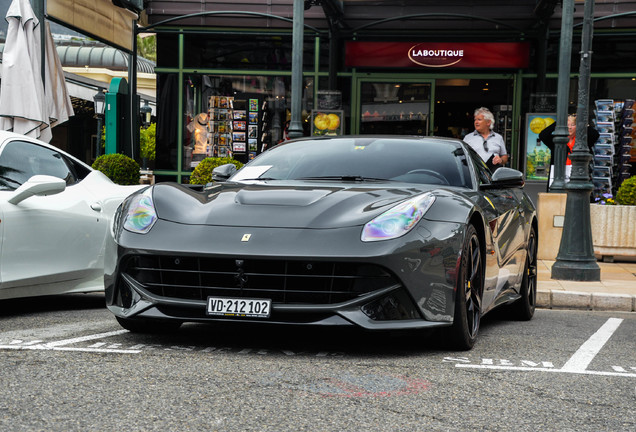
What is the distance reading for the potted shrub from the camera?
12367 millimetres

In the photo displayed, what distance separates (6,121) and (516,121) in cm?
1052

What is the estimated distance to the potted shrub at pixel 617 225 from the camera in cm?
1237

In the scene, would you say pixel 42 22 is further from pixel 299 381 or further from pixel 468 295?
pixel 299 381

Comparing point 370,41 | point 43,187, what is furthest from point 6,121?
point 370,41

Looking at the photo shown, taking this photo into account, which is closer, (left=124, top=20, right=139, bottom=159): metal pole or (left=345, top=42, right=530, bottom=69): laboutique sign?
(left=345, top=42, right=530, bottom=69): laboutique sign

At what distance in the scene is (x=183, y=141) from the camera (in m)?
19.2

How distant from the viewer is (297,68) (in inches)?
501

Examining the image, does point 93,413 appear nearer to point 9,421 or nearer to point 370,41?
point 9,421

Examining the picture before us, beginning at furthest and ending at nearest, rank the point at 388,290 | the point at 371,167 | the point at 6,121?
the point at 6,121, the point at 371,167, the point at 388,290

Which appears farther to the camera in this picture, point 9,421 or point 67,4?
point 67,4

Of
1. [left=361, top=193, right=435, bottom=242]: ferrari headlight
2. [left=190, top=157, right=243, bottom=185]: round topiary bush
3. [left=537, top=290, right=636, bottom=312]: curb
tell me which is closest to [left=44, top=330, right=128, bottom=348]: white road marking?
[left=361, top=193, right=435, bottom=242]: ferrari headlight

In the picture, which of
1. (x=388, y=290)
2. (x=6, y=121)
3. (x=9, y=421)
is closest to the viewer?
(x=9, y=421)

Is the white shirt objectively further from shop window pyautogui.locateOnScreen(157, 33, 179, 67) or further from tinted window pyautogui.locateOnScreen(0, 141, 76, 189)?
shop window pyautogui.locateOnScreen(157, 33, 179, 67)

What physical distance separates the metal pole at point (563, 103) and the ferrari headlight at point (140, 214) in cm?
760
